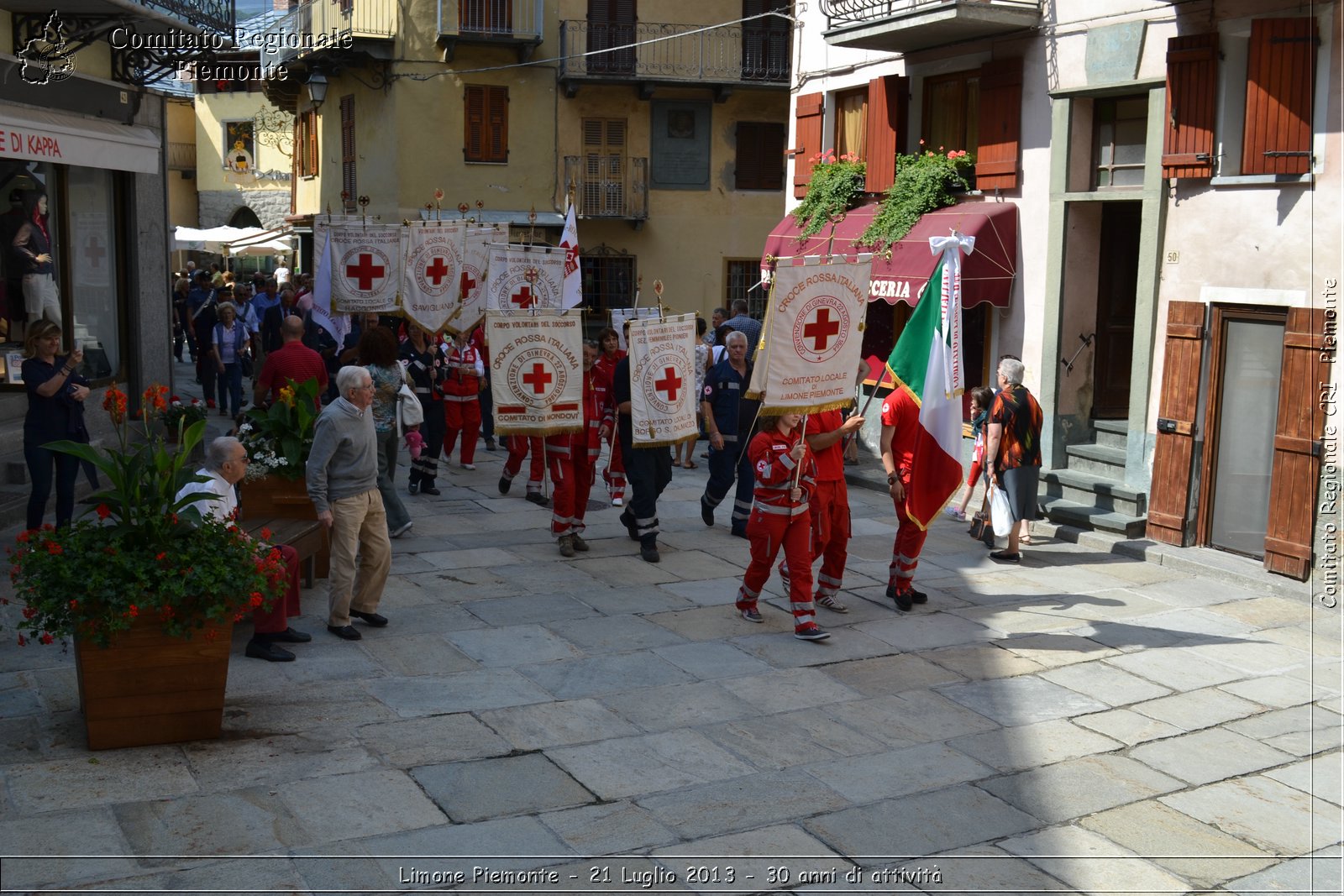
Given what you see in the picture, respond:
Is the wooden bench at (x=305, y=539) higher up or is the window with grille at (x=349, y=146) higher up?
the window with grille at (x=349, y=146)

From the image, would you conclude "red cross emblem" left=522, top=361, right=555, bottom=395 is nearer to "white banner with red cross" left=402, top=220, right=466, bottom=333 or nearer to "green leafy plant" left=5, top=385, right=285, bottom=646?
"white banner with red cross" left=402, top=220, right=466, bottom=333

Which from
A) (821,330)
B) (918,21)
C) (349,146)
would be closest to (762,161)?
(349,146)

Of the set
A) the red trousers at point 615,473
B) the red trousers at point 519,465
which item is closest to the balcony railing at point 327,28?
the red trousers at point 519,465

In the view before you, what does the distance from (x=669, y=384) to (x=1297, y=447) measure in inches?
207

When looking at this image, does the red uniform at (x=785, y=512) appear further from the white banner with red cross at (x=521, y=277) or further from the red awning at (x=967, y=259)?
the white banner with red cross at (x=521, y=277)

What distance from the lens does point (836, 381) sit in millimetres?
9102

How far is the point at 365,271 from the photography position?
1413 centimetres

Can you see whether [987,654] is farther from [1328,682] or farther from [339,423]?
[339,423]

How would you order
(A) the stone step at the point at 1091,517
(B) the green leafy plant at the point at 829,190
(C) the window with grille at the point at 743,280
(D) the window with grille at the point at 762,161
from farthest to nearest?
(C) the window with grille at the point at 743,280 < (D) the window with grille at the point at 762,161 < (B) the green leafy plant at the point at 829,190 < (A) the stone step at the point at 1091,517

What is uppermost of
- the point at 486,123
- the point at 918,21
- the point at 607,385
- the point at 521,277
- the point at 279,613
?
the point at 486,123

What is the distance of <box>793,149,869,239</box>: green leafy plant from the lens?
1672 centimetres

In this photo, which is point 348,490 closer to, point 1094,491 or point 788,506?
point 788,506

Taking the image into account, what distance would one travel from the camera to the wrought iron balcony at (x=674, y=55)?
27.8 m

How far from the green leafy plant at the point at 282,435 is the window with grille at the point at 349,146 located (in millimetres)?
19569
